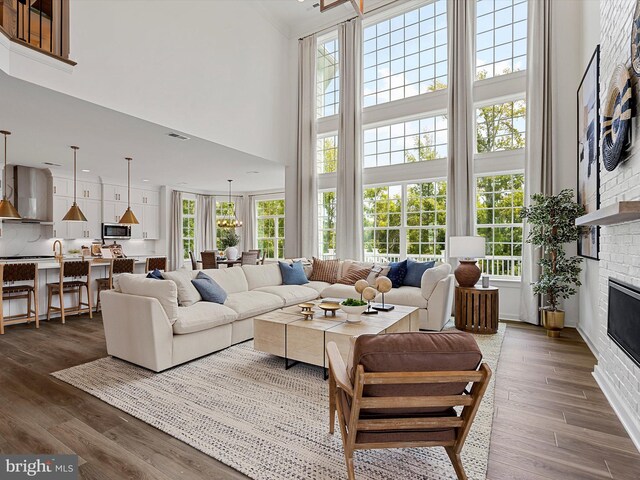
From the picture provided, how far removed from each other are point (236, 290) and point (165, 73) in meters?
3.17

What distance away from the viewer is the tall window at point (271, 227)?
35.4 ft

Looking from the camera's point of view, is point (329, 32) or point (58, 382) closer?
point (58, 382)

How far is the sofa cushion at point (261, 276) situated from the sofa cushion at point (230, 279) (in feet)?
0.32

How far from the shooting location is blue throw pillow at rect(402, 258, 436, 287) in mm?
5109

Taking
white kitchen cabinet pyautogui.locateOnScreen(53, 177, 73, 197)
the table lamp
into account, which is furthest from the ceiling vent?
white kitchen cabinet pyautogui.locateOnScreen(53, 177, 73, 197)

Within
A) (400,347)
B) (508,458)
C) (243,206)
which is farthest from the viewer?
(243,206)

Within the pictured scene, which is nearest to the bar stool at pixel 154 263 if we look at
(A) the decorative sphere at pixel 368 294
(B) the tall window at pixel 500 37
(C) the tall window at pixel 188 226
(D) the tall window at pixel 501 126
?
(C) the tall window at pixel 188 226

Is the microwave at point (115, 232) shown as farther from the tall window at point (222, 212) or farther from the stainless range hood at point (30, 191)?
the tall window at point (222, 212)

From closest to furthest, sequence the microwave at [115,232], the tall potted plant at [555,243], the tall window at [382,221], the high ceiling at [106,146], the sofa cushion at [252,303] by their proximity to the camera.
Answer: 1. the high ceiling at [106,146]
2. the sofa cushion at [252,303]
3. the tall potted plant at [555,243]
4. the tall window at [382,221]
5. the microwave at [115,232]

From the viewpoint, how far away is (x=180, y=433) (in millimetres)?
2143

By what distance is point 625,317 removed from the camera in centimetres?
227

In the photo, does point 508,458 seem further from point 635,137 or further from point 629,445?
point 635,137

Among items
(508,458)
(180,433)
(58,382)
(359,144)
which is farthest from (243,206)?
(508,458)

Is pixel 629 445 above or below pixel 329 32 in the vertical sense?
below
